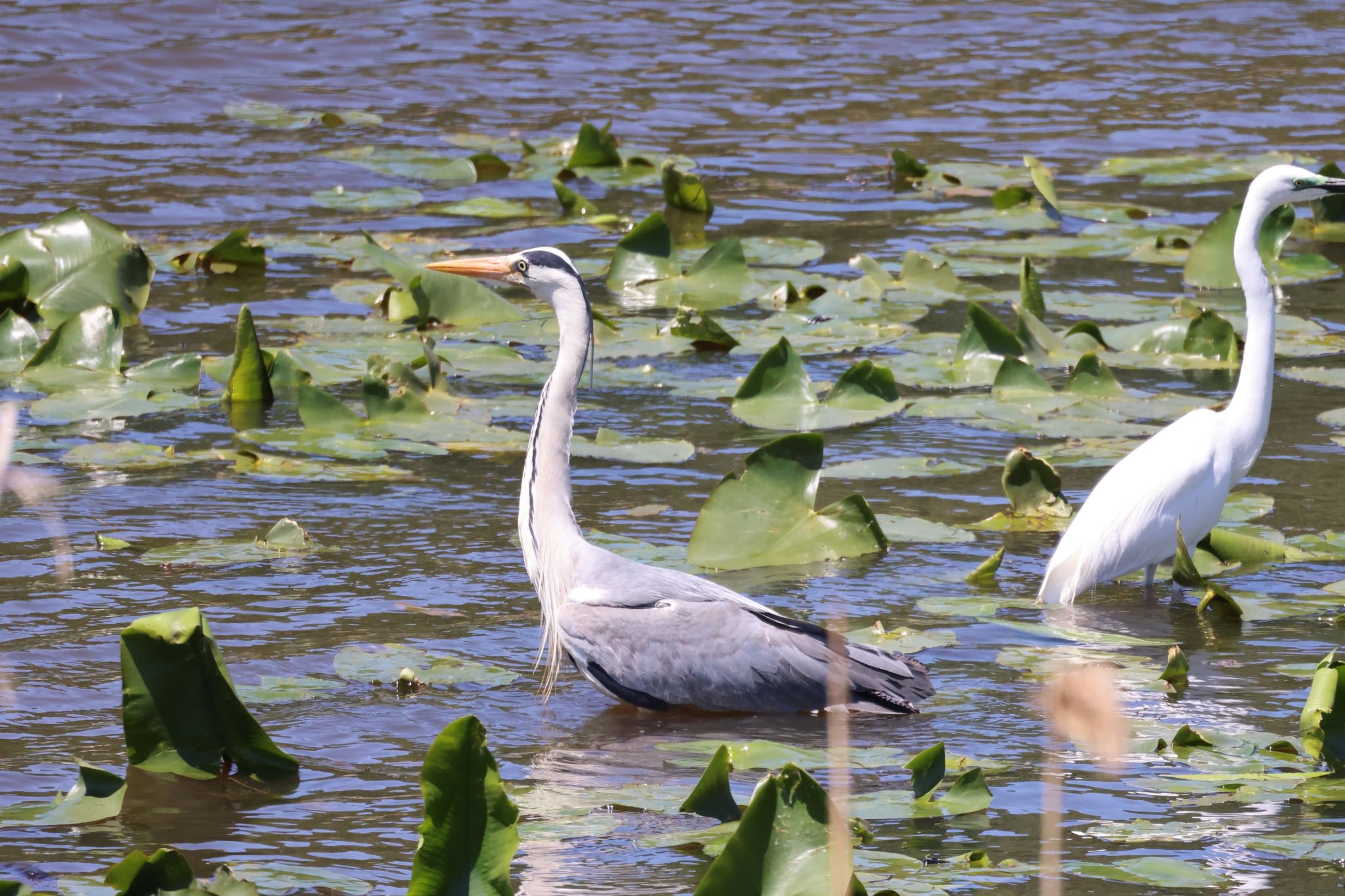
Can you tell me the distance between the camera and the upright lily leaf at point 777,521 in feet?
20.2

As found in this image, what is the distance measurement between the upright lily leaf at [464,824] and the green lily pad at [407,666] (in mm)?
1969

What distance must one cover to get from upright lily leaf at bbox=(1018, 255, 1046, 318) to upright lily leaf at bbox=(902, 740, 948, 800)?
4.63 meters

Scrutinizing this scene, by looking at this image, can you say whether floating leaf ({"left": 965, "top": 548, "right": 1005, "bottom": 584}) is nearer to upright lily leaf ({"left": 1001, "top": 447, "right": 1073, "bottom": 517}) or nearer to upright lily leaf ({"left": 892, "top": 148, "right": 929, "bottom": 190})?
upright lily leaf ({"left": 1001, "top": 447, "right": 1073, "bottom": 517})

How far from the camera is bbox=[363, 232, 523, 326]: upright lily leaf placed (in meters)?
8.73

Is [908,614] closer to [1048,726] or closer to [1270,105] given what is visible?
[1048,726]

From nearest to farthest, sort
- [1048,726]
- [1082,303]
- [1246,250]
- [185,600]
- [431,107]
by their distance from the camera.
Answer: [1048,726], [185,600], [1246,250], [1082,303], [431,107]

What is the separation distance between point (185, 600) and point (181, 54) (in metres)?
9.91

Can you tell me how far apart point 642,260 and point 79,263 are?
114 inches

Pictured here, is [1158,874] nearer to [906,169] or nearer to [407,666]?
[407,666]

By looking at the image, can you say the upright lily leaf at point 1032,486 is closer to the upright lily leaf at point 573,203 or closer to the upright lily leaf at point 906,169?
the upright lily leaf at point 573,203

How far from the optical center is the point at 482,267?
6203 mm

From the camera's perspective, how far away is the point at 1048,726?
507 centimetres

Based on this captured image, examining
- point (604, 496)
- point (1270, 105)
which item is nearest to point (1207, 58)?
point (1270, 105)

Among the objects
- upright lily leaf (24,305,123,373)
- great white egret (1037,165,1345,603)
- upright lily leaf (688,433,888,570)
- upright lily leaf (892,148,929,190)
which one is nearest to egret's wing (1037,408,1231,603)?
great white egret (1037,165,1345,603)
